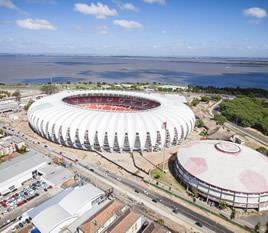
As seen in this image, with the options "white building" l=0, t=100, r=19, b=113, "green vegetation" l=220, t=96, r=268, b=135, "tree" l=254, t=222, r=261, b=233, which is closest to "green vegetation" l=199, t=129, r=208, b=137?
"green vegetation" l=220, t=96, r=268, b=135

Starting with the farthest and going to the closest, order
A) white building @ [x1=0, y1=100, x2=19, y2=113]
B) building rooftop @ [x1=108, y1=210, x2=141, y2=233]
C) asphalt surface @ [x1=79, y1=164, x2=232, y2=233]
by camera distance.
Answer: white building @ [x1=0, y1=100, x2=19, y2=113], asphalt surface @ [x1=79, y1=164, x2=232, y2=233], building rooftop @ [x1=108, y1=210, x2=141, y2=233]

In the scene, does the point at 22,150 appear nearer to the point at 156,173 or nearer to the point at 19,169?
the point at 19,169

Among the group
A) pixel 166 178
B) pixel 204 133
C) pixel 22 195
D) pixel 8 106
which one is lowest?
pixel 204 133

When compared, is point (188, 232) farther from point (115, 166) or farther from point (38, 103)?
point (38, 103)

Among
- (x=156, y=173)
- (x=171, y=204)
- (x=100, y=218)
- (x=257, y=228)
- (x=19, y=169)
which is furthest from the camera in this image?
(x=156, y=173)

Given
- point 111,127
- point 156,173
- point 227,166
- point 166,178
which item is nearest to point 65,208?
point 156,173

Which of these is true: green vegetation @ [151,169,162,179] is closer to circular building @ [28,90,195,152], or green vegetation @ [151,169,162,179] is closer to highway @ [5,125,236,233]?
highway @ [5,125,236,233]

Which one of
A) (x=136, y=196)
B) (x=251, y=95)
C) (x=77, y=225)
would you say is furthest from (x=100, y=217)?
(x=251, y=95)

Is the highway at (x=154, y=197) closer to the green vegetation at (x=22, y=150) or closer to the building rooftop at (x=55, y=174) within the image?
the building rooftop at (x=55, y=174)
